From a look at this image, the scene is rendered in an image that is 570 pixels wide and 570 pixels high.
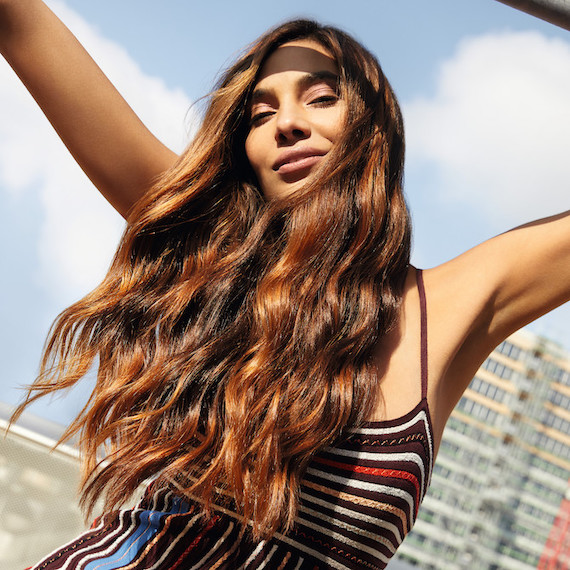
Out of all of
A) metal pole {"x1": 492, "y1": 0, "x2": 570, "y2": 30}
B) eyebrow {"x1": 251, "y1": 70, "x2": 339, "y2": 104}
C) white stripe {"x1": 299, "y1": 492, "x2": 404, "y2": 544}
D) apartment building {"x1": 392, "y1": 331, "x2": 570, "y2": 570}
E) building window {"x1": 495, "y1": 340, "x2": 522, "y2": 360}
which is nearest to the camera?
metal pole {"x1": 492, "y1": 0, "x2": 570, "y2": 30}

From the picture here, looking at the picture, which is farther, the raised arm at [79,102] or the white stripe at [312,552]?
the raised arm at [79,102]

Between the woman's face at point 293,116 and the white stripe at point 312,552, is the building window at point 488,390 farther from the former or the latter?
the white stripe at point 312,552

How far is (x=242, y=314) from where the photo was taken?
1.05 metres

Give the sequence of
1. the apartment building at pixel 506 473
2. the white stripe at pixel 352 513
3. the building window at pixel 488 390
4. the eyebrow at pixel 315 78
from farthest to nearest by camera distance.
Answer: the building window at pixel 488 390 → the apartment building at pixel 506 473 → the eyebrow at pixel 315 78 → the white stripe at pixel 352 513

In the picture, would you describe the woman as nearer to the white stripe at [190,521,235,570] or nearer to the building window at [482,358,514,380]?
the white stripe at [190,521,235,570]

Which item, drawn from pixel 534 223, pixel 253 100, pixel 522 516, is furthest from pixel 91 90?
pixel 522 516

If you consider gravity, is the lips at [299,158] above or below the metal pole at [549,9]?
below

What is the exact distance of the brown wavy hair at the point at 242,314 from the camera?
3.01 ft

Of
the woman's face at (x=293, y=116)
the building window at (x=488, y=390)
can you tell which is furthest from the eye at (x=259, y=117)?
the building window at (x=488, y=390)

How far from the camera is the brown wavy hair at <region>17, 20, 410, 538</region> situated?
917 mm

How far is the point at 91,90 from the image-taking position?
109 centimetres

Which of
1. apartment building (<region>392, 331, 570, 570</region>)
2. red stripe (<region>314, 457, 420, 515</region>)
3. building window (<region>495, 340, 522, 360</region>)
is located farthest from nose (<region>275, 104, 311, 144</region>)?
building window (<region>495, 340, 522, 360</region>)

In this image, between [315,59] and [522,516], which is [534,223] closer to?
[315,59]

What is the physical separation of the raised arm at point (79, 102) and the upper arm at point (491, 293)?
542 millimetres
